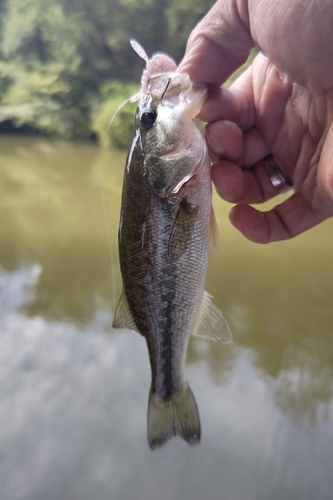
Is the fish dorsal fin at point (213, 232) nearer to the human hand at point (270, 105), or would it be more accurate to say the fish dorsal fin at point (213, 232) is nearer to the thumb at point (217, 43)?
the human hand at point (270, 105)

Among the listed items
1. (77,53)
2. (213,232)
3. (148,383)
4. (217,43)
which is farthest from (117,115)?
(213,232)

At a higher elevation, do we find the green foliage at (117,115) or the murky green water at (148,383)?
the murky green water at (148,383)

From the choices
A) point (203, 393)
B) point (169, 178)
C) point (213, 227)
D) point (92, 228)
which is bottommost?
point (92, 228)

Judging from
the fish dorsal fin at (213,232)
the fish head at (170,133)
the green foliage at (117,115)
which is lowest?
the green foliage at (117,115)

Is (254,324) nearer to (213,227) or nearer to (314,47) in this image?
(213,227)

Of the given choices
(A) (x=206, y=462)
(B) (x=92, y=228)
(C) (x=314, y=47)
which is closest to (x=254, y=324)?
(A) (x=206, y=462)

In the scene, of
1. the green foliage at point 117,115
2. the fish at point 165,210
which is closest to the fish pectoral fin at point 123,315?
the fish at point 165,210

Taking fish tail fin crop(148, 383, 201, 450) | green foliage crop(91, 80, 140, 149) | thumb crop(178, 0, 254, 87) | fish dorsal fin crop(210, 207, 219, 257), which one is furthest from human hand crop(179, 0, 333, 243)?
green foliage crop(91, 80, 140, 149)

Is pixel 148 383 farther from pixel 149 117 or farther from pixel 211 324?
pixel 149 117
